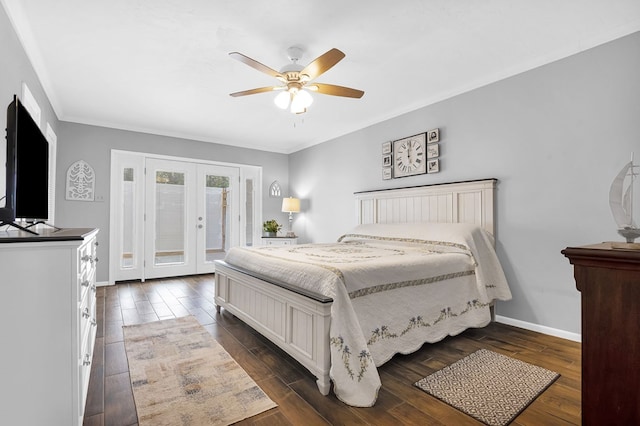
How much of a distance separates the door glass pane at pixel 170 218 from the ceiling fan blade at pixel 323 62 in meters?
3.74

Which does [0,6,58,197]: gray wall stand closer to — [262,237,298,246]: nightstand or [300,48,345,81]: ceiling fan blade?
[300,48,345,81]: ceiling fan blade

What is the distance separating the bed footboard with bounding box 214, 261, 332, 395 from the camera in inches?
73.5

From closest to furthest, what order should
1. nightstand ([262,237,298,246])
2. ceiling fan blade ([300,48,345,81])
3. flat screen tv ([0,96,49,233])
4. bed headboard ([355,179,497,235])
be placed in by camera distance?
flat screen tv ([0,96,49,233])
ceiling fan blade ([300,48,345,81])
bed headboard ([355,179,497,235])
nightstand ([262,237,298,246])

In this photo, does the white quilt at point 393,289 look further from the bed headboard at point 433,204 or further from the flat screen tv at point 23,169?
the flat screen tv at point 23,169

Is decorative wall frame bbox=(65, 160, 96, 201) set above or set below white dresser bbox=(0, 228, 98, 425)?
above

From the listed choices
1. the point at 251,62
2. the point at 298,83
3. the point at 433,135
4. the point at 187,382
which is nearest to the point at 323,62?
the point at 298,83

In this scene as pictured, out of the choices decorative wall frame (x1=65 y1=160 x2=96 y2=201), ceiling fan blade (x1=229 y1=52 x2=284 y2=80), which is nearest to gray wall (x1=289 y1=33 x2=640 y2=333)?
ceiling fan blade (x1=229 y1=52 x2=284 y2=80)

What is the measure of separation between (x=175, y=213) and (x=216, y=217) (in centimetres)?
70

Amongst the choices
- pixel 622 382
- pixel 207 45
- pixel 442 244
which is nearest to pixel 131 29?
pixel 207 45

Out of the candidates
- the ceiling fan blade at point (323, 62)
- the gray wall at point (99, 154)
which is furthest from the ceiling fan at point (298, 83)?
the gray wall at point (99, 154)

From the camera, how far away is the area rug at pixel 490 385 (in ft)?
5.57

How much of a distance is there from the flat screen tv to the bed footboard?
1.48 metres

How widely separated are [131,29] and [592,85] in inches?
145

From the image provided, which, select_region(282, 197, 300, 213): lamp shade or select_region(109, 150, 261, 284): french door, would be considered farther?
select_region(282, 197, 300, 213): lamp shade
